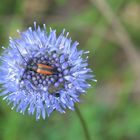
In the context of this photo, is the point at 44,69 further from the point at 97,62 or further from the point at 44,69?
the point at 97,62

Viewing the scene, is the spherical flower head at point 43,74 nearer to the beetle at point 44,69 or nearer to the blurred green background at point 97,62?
the beetle at point 44,69

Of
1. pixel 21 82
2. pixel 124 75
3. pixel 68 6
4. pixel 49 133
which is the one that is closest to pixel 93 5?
pixel 68 6

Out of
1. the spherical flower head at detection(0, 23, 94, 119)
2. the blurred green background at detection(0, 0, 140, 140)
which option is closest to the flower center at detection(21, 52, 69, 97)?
the spherical flower head at detection(0, 23, 94, 119)

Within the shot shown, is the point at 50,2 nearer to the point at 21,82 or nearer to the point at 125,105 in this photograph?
the point at 125,105

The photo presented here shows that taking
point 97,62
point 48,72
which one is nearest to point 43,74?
point 48,72

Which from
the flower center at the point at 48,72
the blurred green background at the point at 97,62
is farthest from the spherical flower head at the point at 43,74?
the blurred green background at the point at 97,62
